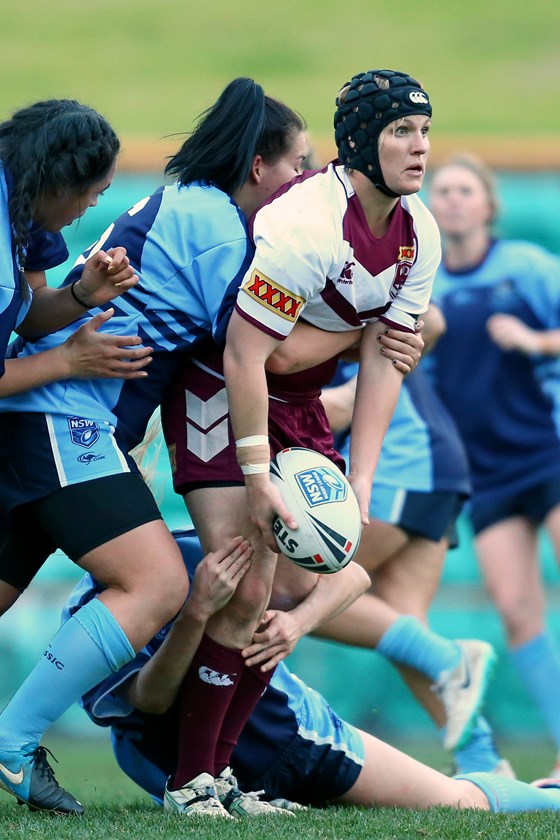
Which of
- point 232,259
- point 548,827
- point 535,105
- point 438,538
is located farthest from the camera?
point 535,105

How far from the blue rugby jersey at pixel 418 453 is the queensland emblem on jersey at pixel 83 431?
82.6 inches

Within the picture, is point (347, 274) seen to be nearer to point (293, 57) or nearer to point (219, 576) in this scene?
point (219, 576)

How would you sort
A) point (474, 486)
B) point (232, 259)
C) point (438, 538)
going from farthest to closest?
1. point (474, 486)
2. point (438, 538)
3. point (232, 259)

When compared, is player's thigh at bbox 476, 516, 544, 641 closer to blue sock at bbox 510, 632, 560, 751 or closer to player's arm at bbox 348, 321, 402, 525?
blue sock at bbox 510, 632, 560, 751

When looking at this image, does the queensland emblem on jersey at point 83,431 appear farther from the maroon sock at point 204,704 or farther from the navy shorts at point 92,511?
the maroon sock at point 204,704

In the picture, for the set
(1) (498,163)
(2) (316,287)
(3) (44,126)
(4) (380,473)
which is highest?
(1) (498,163)

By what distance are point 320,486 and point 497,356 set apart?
4.11 meters

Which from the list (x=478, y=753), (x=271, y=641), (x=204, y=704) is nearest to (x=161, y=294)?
(x=271, y=641)

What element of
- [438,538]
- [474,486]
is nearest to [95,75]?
[474,486]

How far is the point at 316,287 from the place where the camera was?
3100 millimetres

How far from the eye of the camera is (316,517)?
307cm

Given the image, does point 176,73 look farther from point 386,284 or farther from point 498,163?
point 386,284

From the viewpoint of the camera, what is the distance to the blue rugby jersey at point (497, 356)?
23.0ft

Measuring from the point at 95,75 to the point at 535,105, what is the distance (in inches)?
102
